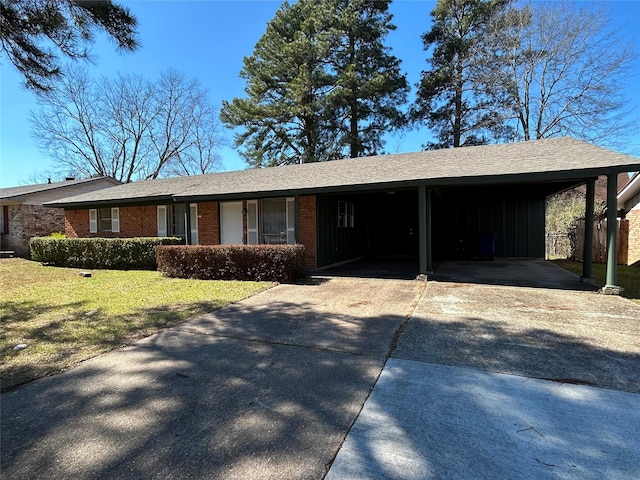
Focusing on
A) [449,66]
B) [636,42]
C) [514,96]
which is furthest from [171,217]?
[636,42]

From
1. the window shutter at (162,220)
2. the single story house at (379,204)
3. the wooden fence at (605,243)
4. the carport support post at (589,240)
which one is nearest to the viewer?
the carport support post at (589,240)

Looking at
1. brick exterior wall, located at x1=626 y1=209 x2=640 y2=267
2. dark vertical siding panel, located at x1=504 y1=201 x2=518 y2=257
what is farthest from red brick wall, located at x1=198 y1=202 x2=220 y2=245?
brick exterior wall, located at x1=626 y1=209 x2=640 y2=267

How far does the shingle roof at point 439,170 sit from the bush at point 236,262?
2.21 m

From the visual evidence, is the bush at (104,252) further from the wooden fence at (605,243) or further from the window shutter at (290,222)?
the wooden fence at (605,243)

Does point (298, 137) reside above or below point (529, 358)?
above

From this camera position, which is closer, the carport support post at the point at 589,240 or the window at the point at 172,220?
the carport support post at the point at 589,240

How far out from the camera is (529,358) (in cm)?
358

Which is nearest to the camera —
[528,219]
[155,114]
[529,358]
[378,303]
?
[529,358]

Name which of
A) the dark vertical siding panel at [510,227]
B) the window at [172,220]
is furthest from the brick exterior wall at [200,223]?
the dark vertical siding panel at [510,227]

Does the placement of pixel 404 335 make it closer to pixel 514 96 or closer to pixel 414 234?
pixel 414 234

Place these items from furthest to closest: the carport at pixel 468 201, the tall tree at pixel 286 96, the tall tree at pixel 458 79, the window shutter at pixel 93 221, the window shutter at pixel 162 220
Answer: the tall tree at pixel 286 96 < the tall tree at pixel 458 79 < the window shutter at pixel 93 221 < the window shutter at pixel 162 220 < the carport at pixel 468 201

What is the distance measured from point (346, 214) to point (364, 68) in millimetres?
13121

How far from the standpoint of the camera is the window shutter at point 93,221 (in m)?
15.5

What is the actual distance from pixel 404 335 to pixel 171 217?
475 inches
